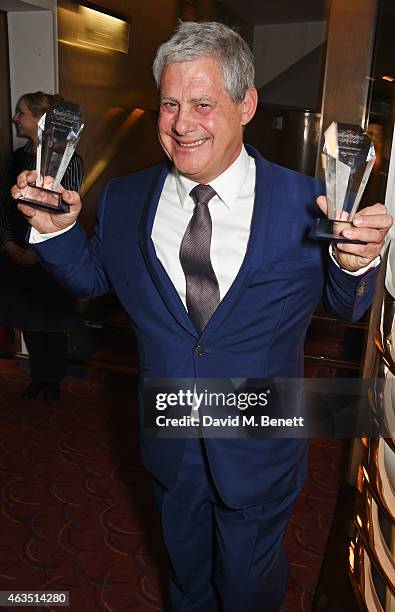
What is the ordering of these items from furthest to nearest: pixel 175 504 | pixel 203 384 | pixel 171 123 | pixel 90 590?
pixel 90 590 → pixel 175 504 → pixel 203 384 → pixel 171 123

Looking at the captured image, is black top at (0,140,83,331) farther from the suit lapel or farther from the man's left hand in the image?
the man's left hand

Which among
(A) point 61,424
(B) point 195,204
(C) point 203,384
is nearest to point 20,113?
(A) point 61,424

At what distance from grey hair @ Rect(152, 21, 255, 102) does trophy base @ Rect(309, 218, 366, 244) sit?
431mm

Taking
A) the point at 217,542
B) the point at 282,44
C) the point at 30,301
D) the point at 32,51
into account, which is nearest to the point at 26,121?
the point at 32,51

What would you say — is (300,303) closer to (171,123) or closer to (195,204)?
(195,204)

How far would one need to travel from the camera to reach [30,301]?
3824 millimetres

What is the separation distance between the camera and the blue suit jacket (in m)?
1.51

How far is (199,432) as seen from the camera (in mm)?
1626

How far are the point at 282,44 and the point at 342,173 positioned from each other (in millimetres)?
6586

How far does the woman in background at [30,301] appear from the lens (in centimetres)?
364

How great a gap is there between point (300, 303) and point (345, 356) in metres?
2.10

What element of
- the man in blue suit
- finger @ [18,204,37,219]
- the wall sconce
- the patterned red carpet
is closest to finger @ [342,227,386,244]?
the man in blue suit

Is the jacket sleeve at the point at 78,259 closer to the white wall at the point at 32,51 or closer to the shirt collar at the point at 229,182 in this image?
the shirt collar at the point at 229,182

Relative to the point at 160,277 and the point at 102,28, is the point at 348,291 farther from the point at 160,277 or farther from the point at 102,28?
the point at 102,28
